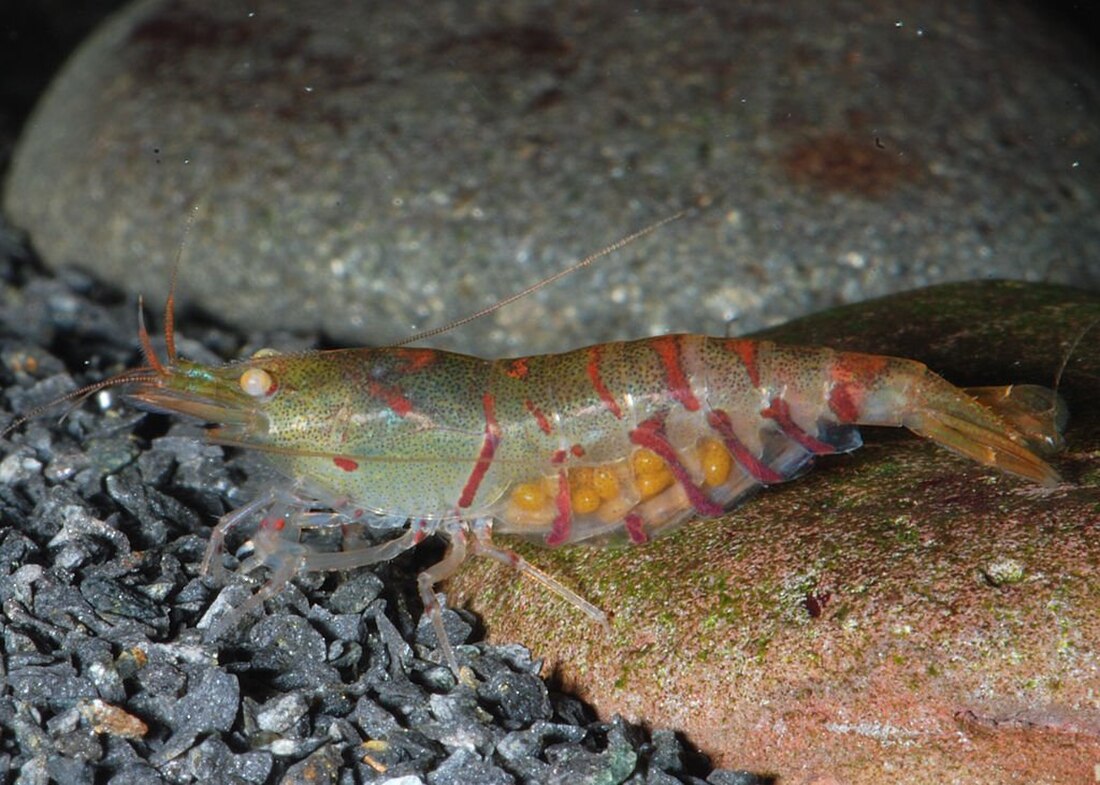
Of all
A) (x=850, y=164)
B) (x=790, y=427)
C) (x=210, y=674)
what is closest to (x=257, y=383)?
(x=210, y=674)

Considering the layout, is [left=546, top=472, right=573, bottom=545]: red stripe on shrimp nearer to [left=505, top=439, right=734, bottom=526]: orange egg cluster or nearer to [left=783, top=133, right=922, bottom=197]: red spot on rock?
[left=505, top=439, right=734, bottom=526]: orange egg cluster

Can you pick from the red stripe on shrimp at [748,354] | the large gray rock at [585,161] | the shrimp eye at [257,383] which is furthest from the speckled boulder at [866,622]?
the large gray rock at [585,161]

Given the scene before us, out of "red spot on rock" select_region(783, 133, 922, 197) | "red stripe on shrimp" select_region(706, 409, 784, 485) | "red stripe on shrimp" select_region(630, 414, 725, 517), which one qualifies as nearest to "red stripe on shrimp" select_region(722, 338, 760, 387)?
"red stripe on shrimp" select_region(706, 409, 784, 485)

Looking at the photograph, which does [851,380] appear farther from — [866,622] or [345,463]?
[345,463]

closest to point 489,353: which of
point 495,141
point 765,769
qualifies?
point 495,141

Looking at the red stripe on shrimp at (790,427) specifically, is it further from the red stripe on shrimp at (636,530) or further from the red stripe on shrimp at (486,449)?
the red stripe on shrimp at (486,449)

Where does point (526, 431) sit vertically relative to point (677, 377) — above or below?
below

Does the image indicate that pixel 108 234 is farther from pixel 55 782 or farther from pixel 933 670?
pixel 933 670
